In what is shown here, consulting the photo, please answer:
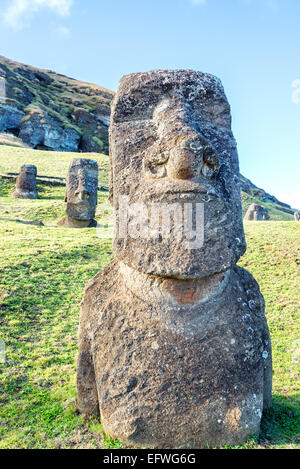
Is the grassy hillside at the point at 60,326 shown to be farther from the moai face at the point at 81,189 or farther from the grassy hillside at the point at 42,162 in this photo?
the grassy hillside at the point at 42,162

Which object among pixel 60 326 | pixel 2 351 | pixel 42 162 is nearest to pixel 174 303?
pixel 2 351

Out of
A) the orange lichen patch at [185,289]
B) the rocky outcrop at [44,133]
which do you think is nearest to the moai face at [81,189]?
the orange lichen patch at [185,289]

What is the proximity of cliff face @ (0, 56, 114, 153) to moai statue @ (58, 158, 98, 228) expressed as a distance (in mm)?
31057

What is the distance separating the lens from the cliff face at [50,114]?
47250mm

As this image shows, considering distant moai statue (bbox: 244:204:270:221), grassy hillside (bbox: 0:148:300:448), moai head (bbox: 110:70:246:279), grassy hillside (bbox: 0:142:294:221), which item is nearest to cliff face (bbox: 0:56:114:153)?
grassy hillside (bbox: 0:142:294:221)

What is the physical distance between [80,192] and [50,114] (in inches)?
1777

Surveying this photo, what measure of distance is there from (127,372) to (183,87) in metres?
2.49

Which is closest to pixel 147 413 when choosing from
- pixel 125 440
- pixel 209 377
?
pixel 125 440

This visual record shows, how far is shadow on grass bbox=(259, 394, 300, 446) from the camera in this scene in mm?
3154

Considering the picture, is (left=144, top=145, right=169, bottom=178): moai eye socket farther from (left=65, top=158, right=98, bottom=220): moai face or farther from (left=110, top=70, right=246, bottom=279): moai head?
(left=65, top=158, right=98, bottom=220): moai face

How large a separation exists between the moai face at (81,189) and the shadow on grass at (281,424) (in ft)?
35.1

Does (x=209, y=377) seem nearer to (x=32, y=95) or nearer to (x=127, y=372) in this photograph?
(x=127, y=372)

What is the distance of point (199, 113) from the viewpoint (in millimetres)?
3590

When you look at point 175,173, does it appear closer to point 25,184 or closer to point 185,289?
point 185,289
